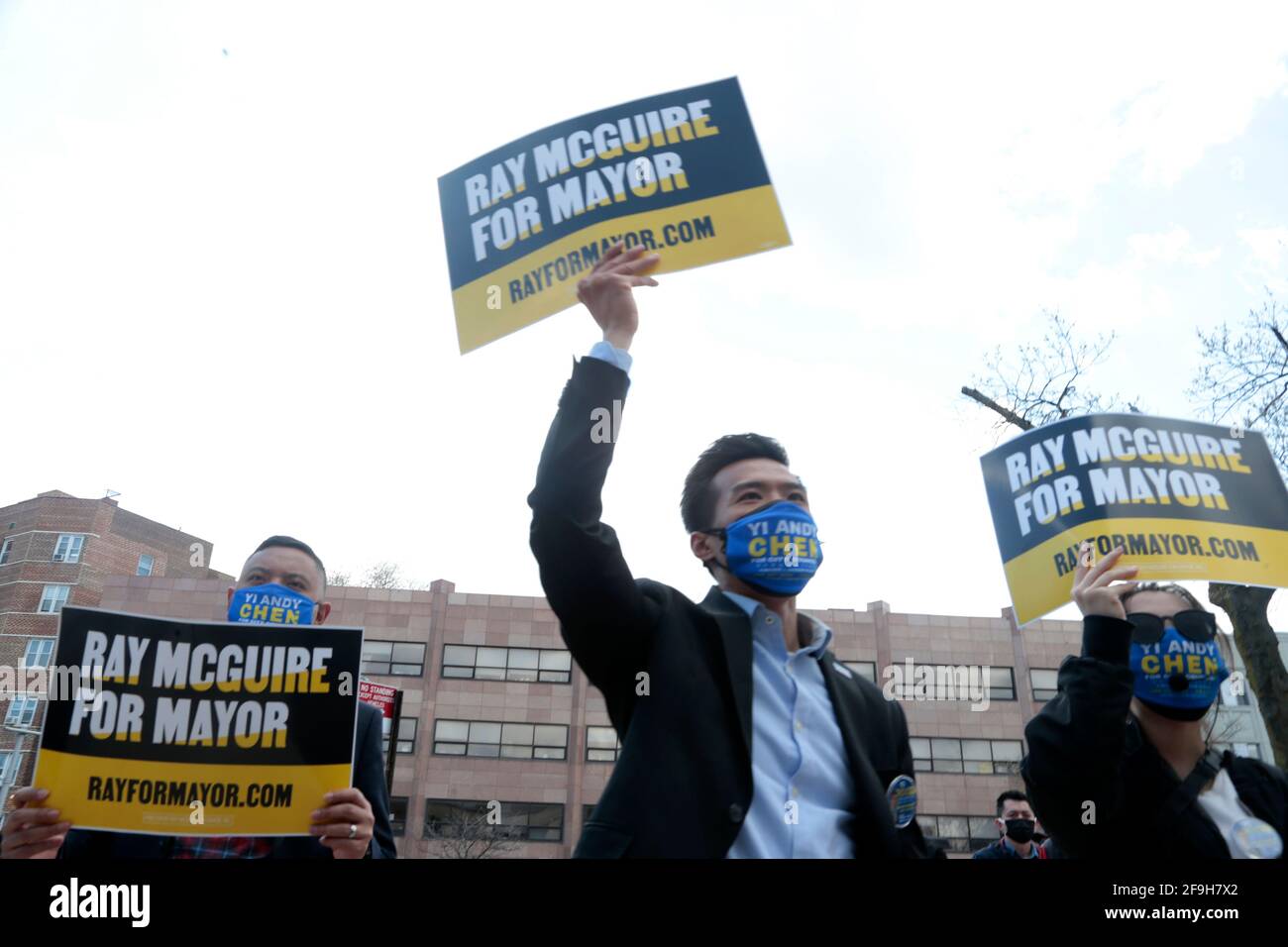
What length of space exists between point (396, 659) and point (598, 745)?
30.0 feet

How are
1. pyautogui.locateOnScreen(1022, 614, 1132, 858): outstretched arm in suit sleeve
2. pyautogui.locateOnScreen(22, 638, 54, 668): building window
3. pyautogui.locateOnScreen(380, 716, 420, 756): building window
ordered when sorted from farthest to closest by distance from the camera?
1. pyautogui.locateOnScreen(22, 638, 54, 668): building window
2. pyautogui.locateOnScreen(380, 716, 420, 756): building window
3. pyautogui.locateOnScreen(1022, 614, 1132, 858): outstretched arm in suit sleeve

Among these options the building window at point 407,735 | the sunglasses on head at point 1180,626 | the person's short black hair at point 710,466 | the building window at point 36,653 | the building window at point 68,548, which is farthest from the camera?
the building window at point 68,548

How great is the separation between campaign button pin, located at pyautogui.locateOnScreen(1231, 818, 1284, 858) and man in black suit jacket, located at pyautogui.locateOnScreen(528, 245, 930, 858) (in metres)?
1.01

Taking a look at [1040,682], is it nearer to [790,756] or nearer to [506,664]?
[506,664]

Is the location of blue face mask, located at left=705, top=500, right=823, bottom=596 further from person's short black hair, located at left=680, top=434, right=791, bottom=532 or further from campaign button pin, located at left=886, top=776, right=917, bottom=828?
campaign button pin, located at left=886, top=776, right=917, bottom=828

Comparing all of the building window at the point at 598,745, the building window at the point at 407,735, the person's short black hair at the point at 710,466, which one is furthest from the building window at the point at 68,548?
the person's short black hair at the point at 710,466

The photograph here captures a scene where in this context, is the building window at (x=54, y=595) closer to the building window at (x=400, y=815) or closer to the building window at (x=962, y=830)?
Result: the building window at (x=400, y=815)

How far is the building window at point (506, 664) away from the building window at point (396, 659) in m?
1.08

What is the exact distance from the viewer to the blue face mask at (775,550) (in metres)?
2.46

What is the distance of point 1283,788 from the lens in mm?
2836

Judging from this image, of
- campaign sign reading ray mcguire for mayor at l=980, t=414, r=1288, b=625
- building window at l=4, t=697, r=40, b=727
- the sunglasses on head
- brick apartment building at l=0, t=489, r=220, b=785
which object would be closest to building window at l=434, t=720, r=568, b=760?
brick apartment building at l=0, t=489, r=220, b=785

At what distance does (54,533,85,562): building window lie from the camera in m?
49.2
